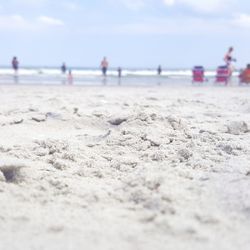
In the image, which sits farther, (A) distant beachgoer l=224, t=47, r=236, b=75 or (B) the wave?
(B) the wave

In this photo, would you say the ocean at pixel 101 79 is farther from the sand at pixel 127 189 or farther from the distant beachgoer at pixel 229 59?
the sand at pixel 127 189

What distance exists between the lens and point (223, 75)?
19812 millimetres

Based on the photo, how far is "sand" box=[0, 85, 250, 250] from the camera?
2.06 meters

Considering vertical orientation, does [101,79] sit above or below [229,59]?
below

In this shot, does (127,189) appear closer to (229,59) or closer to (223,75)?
(229,59)

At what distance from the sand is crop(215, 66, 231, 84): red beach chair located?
1523cm

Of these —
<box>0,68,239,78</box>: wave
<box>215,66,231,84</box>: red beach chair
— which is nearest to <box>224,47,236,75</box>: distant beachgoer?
<box>215,66,231,84</box>: red beach chair

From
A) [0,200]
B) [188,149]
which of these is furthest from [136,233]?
[188,149]

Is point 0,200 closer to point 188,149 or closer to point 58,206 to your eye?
point 58,206

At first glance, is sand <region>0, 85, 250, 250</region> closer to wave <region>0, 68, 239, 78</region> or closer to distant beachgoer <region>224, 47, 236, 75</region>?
distant beachgoer <region>224, 47, 236, 75</region>

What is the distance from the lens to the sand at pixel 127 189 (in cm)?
206

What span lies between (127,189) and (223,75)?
1787 centimetres

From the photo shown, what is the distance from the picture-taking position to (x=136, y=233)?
2.09m

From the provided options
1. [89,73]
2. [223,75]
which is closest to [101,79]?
[223,75]
